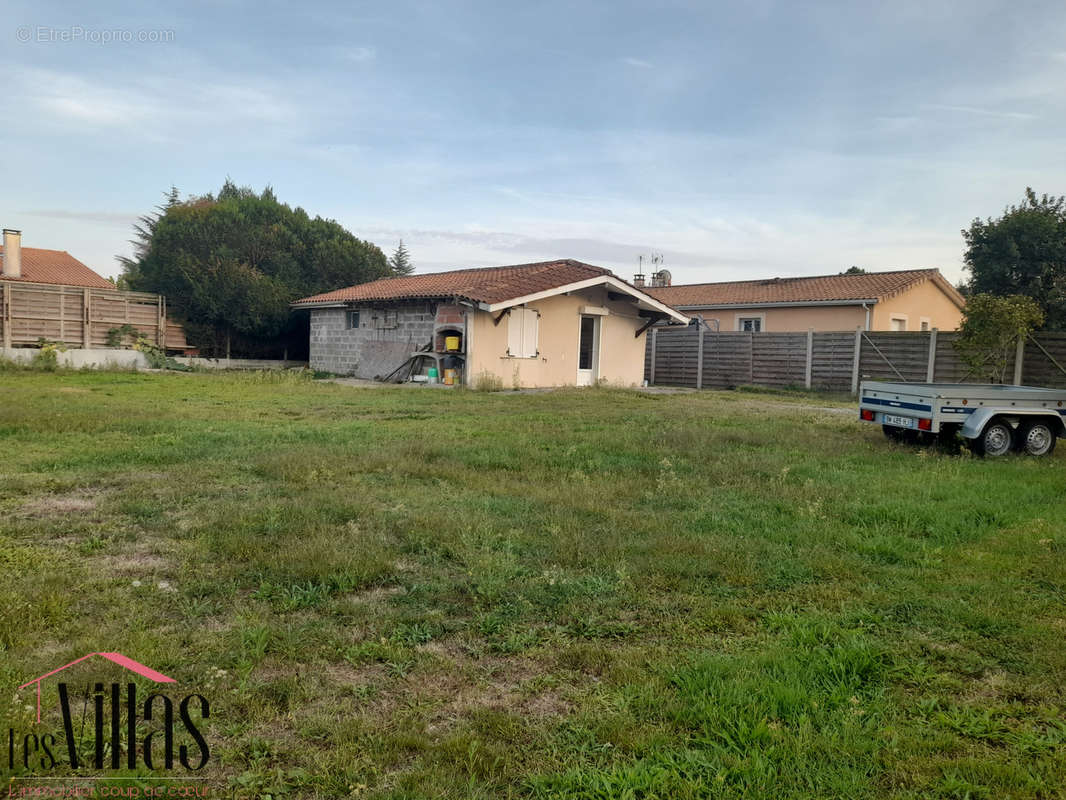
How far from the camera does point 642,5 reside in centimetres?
1415

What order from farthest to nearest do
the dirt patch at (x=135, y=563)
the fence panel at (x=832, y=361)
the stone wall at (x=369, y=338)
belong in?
the fence panel at (x=832, y=361) → the stone wall at (x=369, y=338) → the dirt patch at (x=135, y=563)

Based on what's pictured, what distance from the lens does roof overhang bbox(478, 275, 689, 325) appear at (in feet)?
63.2

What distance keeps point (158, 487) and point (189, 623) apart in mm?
3423

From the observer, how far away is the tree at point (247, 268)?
88.0 ft

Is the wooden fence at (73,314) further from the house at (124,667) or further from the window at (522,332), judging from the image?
the house at (124,667)

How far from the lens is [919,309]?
91.4ft

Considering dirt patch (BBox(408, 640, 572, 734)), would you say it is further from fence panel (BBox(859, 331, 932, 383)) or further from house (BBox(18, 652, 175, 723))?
fence panel (BBox(859, 331, 932, 383))

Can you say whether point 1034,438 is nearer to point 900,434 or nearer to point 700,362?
point 900,434

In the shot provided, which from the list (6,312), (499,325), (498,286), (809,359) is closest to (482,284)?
(498,286)

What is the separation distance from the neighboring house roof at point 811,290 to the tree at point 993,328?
8.56 meters

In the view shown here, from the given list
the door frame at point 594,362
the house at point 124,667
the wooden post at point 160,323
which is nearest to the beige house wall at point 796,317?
the door frame at point 594,362

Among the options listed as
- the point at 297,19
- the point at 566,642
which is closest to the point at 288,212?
the point at 297,19

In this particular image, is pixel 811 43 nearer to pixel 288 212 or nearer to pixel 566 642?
pixel 566 642

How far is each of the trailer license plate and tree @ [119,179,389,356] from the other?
2288 centimetres
